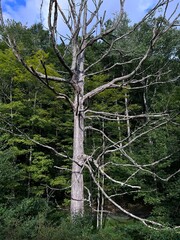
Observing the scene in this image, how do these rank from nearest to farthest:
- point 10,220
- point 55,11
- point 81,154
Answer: point 55,11 → point 81,154 → point 10,220

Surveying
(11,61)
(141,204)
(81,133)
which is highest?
(11,61)

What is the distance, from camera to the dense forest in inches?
153

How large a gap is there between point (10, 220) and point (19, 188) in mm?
4930

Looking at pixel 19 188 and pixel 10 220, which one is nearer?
pixel 10 220

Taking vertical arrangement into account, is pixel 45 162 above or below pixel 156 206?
above

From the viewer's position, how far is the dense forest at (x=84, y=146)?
153 inches

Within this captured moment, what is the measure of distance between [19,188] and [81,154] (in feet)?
21.5

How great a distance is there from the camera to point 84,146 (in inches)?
397

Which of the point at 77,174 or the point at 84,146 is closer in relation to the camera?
the point at 77,174

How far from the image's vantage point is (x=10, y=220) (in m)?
5.01

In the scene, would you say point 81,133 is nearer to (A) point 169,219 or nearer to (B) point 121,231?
(B) point 121,231

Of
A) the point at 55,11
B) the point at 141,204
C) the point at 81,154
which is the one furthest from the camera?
the point at 141,204

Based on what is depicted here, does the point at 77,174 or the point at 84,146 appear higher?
the point at 84,146

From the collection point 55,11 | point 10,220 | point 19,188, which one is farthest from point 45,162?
point 55,11
